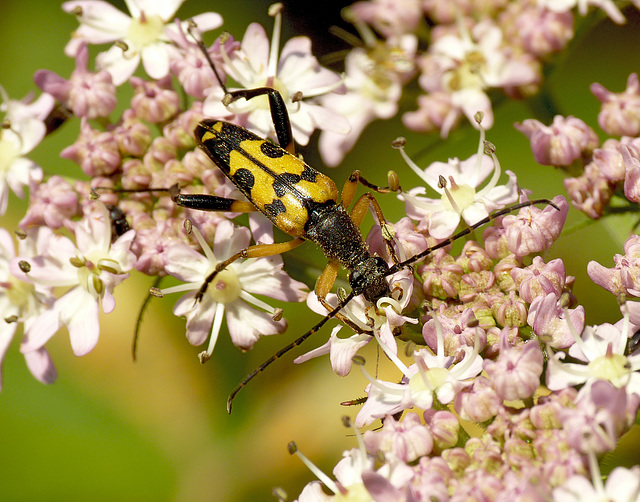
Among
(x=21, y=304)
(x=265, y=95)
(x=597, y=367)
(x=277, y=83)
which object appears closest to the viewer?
(x=597, y=367)

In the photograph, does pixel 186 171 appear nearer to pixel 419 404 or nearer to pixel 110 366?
pixel 419 404

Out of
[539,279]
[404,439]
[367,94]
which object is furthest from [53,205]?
[539,279]

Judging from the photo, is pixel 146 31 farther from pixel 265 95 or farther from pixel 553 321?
pixel 553 321

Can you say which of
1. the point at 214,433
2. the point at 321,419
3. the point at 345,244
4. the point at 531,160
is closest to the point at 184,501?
the point at 214,433

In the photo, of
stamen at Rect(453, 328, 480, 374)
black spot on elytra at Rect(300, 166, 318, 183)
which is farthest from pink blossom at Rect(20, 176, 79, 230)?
stamen at Rect(453, 328, 480, 374)

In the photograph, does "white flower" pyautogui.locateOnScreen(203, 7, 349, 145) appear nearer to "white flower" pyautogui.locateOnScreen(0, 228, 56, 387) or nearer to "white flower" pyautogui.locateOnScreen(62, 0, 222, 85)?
"white flower" pyautogui.locateOnScreen(62, 0, 222, 85)

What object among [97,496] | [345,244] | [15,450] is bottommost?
[97,496]
